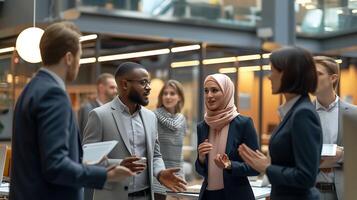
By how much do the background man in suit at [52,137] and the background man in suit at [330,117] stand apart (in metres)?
1.87

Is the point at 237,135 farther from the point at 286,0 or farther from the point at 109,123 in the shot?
the point at 286,0

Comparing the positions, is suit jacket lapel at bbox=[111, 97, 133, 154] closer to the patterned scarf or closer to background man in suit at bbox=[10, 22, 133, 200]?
background man in suit at bbox=[10, 22, 133, 200]

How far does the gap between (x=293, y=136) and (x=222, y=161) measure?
0.95m

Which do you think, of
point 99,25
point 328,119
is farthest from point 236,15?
point 328,119

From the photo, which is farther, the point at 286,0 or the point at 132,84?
the point at 286,0

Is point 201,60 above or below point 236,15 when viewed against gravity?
below

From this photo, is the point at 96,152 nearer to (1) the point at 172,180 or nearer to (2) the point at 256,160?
(2) the point at 256,160

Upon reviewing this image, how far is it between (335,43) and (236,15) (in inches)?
83.7

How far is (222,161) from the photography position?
12.5ft

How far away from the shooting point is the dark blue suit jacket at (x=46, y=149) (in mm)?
2668

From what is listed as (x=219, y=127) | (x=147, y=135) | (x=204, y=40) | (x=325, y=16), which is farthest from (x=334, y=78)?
(x=204, y=40)

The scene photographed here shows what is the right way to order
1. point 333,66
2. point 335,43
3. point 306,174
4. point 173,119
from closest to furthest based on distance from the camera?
1. point 306,174
2. point 333,66
3. point 173,119
4. point 335,43

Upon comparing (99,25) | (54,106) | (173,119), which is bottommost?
(173,119)

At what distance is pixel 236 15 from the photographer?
12.3 m
